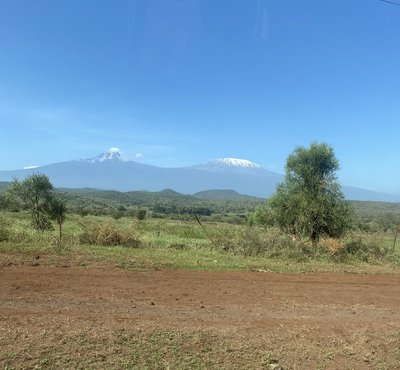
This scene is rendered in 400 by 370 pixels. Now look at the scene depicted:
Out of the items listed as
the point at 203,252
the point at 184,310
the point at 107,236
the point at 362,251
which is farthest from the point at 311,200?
the point at 184,310

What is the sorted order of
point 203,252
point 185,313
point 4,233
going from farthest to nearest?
1. point 203,252
2. point 4,233
3. point 185,313

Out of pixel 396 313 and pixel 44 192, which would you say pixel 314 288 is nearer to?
pixel 396 313

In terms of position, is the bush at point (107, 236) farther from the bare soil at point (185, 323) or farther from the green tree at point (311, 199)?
the green tree at point (311, 199)

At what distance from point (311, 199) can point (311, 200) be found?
96 mm

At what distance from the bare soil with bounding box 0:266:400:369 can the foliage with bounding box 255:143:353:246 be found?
12353 mm

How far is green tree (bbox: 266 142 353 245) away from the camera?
75.8 ft

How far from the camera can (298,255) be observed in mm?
17828

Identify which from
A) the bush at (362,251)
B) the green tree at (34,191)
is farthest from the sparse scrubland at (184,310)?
the green tree at (34,191)

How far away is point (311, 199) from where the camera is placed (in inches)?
924

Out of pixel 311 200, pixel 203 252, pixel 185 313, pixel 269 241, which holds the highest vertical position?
pixel 311 200

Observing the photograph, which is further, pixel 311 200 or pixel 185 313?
pixel 311 200

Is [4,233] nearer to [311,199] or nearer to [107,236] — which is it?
[107,236]

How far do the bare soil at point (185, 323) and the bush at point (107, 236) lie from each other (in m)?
6.72

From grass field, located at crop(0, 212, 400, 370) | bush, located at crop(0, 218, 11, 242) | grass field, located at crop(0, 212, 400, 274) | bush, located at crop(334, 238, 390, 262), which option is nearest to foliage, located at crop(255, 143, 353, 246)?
grass field, located at crop(0, 212, 400, 274)
